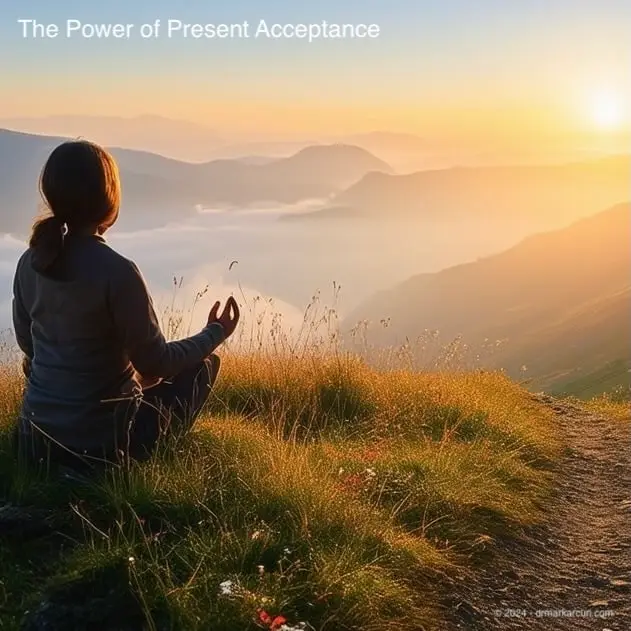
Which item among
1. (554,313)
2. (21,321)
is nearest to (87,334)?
(21,321)

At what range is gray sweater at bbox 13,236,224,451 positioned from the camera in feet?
12.8

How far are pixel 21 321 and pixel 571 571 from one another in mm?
3560

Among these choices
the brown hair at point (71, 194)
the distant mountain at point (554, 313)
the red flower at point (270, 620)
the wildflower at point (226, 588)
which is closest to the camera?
the red flower at point (270, 620)

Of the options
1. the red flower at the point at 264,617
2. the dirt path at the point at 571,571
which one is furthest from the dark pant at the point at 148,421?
the dirt path at the point at 571,571

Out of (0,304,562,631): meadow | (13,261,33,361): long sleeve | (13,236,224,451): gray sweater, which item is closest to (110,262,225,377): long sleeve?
(13,236,224,451): gray sweater

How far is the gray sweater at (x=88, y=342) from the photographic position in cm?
390

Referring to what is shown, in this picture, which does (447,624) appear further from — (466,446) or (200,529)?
(466,446)

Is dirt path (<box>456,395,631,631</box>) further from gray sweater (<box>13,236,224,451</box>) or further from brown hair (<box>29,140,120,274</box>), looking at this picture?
brown hair (<box>29,140,120,274</box>)

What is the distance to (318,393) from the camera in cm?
717

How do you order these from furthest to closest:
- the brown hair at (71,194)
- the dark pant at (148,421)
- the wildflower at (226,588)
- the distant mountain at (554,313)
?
the distant mountain at (554,313), the dark pant at (148,421), the brown hair at (71,194), the wildflower at (226,588)

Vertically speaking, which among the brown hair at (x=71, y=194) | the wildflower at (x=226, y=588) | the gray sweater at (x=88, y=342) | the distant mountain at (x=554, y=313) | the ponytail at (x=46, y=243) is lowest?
the distant mountain at (x=554, y=313)

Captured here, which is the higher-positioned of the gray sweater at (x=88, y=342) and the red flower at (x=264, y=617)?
the gray sweater at (x=88, y=342)

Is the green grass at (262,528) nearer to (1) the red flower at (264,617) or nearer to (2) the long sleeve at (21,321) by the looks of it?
(1) the red flower at (264,617)

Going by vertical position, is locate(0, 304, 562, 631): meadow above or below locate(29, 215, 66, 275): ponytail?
below
